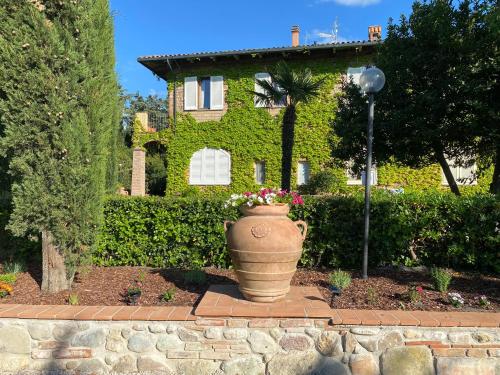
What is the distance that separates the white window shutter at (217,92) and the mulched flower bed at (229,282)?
1113 cm

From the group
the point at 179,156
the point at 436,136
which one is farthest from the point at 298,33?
the point at 436,136

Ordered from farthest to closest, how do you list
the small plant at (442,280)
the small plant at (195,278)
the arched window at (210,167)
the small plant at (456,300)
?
the arched window at (210,167)
the small plant at (195,278)
the small plant at (442,280)
the small plant at (456,300)

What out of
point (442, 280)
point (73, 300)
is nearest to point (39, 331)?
point (73, 300)

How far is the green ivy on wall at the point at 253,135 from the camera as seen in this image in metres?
14.4

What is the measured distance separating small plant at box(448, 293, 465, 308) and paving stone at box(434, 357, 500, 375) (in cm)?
57

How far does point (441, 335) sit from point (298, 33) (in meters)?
15.3

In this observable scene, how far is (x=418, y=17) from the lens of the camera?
6602mm

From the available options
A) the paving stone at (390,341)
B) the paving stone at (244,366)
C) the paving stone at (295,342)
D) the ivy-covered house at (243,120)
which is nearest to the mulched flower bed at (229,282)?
the paving stone at (390,341)

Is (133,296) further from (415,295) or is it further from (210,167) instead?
(210,167)

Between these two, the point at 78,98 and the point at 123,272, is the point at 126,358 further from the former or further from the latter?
the point at 78,98

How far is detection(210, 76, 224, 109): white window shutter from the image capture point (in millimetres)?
15328

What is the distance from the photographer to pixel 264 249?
338cm

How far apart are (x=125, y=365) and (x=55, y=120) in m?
2.50

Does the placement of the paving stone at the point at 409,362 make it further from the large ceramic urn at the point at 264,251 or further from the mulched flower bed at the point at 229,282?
the large ceramic urn at the point at 264,251
